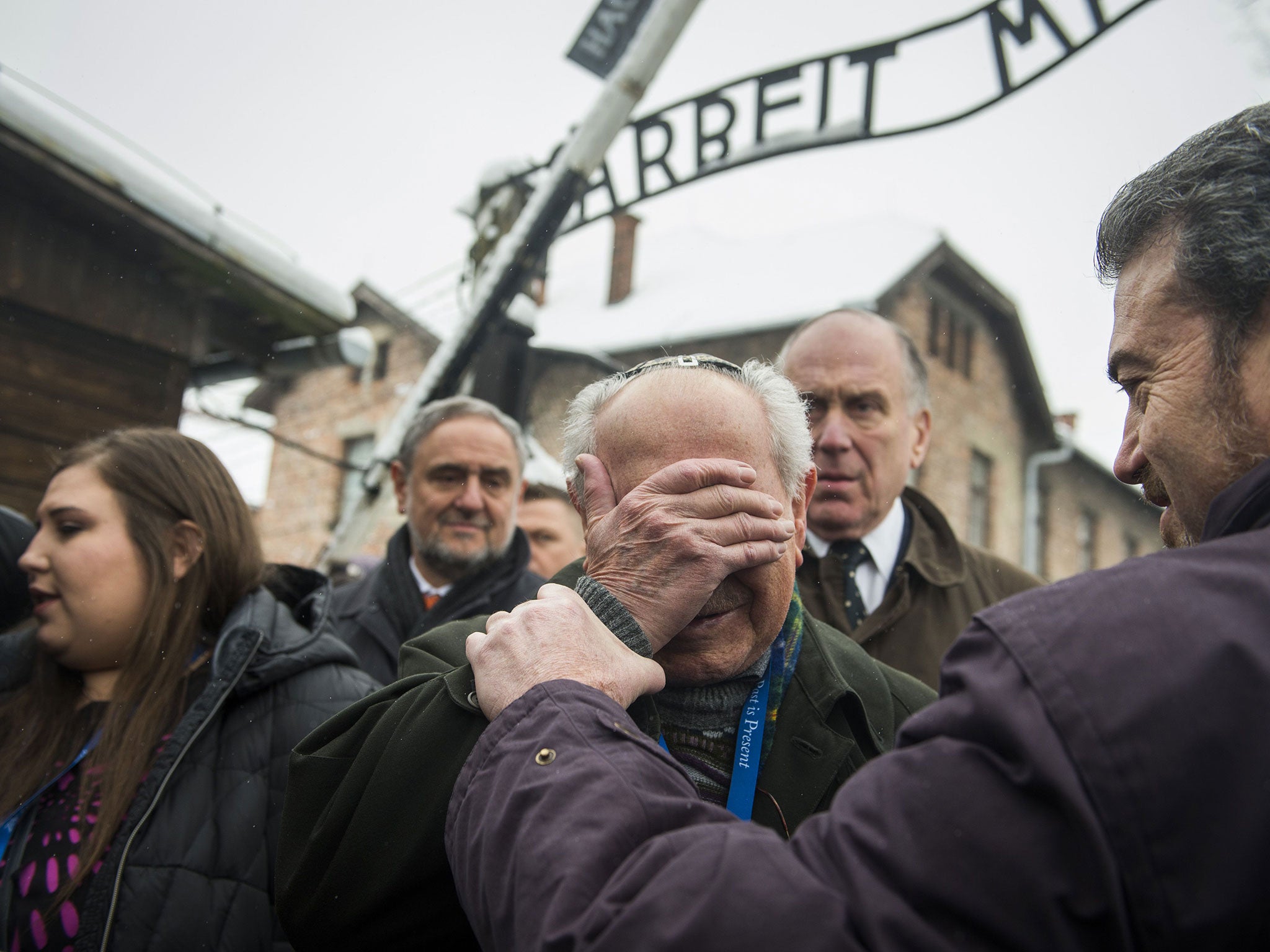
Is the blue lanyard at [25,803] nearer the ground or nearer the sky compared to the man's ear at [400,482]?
nearer the ground

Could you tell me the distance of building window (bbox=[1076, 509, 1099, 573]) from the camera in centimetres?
1788

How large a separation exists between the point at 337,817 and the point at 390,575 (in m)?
2.48

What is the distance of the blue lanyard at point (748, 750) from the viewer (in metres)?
1.55

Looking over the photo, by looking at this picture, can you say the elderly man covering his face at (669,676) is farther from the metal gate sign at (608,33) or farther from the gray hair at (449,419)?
the metal gate sign at (608,33)

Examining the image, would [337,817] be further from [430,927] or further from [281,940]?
[281,940]

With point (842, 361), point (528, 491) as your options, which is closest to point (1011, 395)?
point (528, 491)

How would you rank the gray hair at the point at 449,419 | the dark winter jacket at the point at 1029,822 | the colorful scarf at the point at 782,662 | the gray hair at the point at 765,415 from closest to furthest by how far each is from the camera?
the dark winter jacket at the point at 1029,822, the colorful scarf at the point at 782,662, the gray hair at the point at 765,415, the gray hair at the point at 449,419

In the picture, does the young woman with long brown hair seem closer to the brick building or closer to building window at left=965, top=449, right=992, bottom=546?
the brick building

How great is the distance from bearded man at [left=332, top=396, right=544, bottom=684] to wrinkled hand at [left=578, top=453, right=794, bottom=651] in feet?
6.96

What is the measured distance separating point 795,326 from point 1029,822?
448 inches

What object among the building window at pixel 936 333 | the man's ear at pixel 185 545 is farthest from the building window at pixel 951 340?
the man's ear at pixel 185 545

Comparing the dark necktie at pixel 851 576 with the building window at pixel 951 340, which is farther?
the building window at pixel 951 340

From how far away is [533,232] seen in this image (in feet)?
17.5

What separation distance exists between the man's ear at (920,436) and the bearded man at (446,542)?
1558mm
